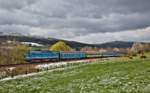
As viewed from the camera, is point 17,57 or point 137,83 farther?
point 17,57

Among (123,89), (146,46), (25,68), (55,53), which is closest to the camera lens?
(123,89)

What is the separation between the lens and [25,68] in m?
62.3

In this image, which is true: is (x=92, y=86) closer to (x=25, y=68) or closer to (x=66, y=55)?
(x=25, y=68)

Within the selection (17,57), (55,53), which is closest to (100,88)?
(55,53)

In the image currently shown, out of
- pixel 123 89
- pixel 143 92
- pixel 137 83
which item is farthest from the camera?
pixel 137 83

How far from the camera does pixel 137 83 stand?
28.8m

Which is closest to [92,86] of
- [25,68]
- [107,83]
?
[107,83]

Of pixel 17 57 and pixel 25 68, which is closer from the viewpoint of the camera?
pixel 25 68

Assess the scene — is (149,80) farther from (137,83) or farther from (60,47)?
(60,47)

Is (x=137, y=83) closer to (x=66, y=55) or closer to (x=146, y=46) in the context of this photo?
(x=66, y=55)

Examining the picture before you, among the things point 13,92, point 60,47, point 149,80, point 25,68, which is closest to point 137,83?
point 149,80

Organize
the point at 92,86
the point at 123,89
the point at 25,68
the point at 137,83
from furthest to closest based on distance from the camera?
the point at 25,68 < the point at 92,86 < the point at 137,83 < the point at 123,89

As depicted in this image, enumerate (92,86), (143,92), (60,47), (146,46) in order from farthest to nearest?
1. (60,47)
2. (146,46)
3. (92,86)
4. (143,92)

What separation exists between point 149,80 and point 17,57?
8232cm
